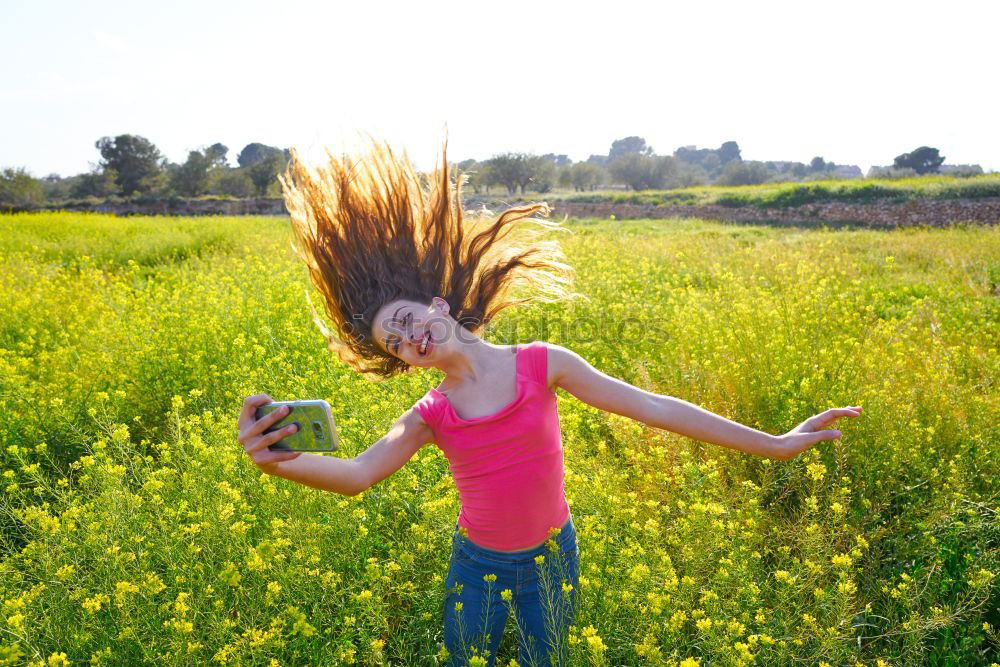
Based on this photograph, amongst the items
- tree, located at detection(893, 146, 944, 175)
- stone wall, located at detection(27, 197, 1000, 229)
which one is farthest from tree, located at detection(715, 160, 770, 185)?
stone wall, located at detection(27, 197, 1000, 229)

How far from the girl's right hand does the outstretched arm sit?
2.45 ft

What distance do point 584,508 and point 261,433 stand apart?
1.42 metres

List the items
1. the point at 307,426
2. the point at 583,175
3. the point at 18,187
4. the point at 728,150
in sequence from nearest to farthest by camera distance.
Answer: the point at 307,426
the point at 18,187
the point at 583,175
the point at 728,150

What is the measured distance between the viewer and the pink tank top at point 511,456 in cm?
181

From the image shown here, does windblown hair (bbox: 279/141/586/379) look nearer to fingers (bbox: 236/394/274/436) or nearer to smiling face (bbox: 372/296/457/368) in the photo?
smiling face (bbox: 372/296/457/368)

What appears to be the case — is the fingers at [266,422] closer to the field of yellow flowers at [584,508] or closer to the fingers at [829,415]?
the field of yellow flowers at [584,508]

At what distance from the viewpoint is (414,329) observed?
6.15ft

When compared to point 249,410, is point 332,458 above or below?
below

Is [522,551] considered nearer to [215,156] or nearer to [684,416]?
[684,416]

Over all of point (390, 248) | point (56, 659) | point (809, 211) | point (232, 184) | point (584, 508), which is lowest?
point (809, 211)

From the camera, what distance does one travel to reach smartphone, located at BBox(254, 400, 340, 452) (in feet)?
4.78

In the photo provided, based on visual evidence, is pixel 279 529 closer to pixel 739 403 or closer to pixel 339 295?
pixel 339 295

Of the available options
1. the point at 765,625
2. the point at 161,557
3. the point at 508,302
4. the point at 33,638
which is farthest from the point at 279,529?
the point at 765,625

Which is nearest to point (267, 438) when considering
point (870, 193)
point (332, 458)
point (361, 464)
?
point (332, 458)
